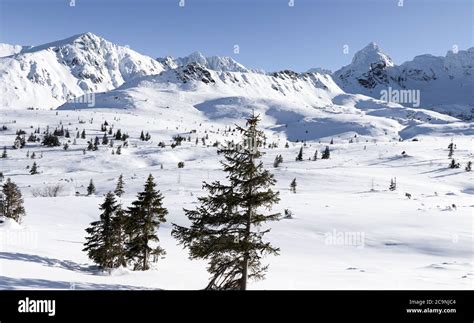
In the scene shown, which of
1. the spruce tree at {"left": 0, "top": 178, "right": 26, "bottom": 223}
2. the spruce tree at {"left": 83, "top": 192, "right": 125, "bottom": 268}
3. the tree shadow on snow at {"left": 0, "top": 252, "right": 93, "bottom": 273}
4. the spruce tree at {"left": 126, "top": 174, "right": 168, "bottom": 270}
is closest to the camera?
the tree shadow on snow at {"left": 0, "top": 252, "right": 93, "bottom": 273}

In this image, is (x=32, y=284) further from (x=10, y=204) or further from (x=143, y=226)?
(x=10, y=204)

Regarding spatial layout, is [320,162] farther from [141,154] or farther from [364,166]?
[141,154]

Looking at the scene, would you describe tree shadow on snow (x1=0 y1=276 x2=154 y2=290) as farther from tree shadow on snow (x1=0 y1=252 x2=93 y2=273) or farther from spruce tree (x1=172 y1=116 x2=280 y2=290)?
tree shadow on snow (x1=0 y1=252 x2=93 y2=273)

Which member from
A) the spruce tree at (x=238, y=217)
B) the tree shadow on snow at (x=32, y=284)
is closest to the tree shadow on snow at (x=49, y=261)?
the tree shadow on snow at (x=32, y=284)

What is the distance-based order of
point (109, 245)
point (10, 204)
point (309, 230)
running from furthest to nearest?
point (309, 230) < point (10, 204) < point (109, 245)

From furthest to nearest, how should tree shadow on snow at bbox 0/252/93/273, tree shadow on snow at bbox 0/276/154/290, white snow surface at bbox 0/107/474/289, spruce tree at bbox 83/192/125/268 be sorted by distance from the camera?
spruce tree at bbox 83/192/125/268 < tree shadow on snow at bbox 0/252/93/273 < white snow surface at bbox 0/107/474/289 < tree shadow on snow at bbox 0/276/154/290

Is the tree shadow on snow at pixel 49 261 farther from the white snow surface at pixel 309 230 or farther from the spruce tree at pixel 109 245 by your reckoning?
the spruce tree at pixel 109 245

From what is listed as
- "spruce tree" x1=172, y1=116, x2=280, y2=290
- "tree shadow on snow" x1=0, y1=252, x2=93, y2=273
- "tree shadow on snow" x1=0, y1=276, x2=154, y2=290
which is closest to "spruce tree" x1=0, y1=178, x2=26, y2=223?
"tree shadow on snow" x1=0, y1=252, x2=93, y2=273

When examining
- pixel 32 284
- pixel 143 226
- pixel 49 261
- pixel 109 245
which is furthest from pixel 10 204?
pixel 32 284

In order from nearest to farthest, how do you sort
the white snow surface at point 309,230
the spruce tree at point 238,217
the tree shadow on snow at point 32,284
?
the tree shadow on snow at point 32,284
the spruce tree at point 238,217
the white snow surface at point 309,230

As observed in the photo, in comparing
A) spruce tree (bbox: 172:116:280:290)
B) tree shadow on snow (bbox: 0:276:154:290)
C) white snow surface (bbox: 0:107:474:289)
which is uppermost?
spruce tree (bbox: 172:116:280:290)

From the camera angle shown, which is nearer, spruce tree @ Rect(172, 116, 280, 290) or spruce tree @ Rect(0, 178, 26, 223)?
spruce tree @ Rect(172, 116, 280, 290)
